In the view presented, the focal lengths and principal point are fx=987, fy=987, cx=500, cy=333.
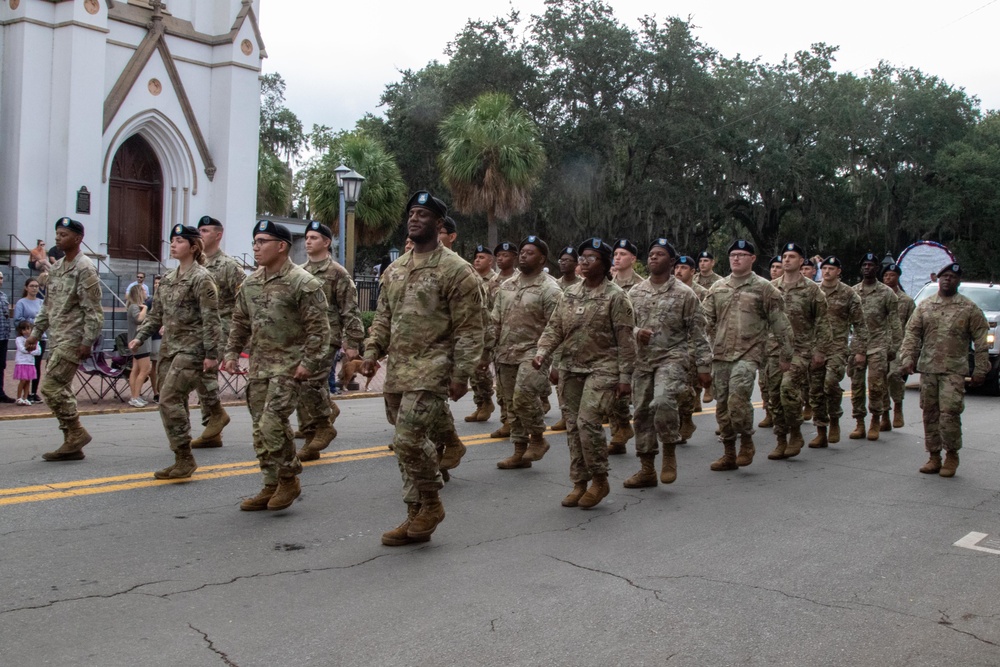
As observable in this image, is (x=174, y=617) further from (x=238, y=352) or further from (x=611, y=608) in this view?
(x=238, y=352)

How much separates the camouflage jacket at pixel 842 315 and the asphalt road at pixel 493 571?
105 inches

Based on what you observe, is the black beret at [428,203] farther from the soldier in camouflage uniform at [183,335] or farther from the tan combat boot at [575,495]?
the soldier in camouflage uniform at [183,335]

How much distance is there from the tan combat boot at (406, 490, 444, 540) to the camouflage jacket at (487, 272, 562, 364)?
3724 millimetres

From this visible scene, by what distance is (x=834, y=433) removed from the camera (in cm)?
1141

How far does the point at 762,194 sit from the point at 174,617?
143ft

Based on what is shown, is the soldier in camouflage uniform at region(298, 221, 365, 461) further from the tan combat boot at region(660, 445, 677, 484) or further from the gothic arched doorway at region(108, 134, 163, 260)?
the gothic arched doorway at region(108, 134, 163, 260)

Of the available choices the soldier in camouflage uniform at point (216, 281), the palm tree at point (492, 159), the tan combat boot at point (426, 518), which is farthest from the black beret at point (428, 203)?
the palm tree at point (492, 159)

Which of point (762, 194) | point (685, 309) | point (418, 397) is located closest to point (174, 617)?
point (418, 397)

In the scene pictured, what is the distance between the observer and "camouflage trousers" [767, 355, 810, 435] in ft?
33.4

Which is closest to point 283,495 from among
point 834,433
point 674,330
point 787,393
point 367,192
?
point 674,330

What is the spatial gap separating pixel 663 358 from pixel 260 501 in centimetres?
363

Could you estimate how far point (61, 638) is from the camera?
4434 mm

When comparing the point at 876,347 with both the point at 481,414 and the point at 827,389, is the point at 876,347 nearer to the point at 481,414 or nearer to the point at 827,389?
the point at 827,389

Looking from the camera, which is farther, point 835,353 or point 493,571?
point 835,353
